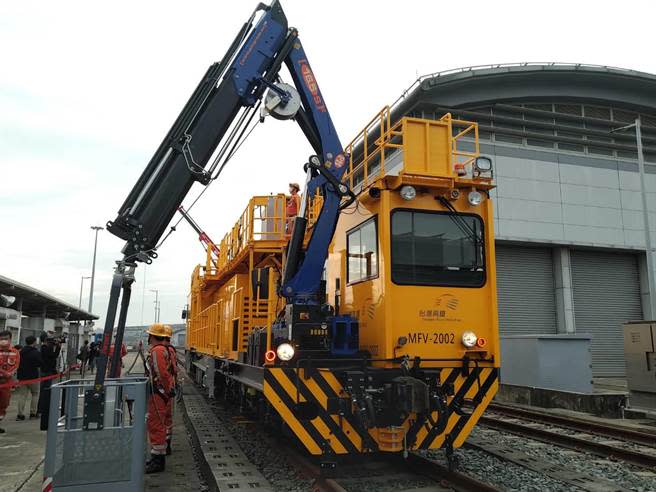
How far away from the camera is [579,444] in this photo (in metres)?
7.89

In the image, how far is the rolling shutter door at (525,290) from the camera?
21375 mm

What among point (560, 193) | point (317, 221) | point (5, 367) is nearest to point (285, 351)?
point (317, 221)

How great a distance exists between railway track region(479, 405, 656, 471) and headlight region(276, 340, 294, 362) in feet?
15.3

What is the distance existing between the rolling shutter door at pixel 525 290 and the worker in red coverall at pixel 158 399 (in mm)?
17151

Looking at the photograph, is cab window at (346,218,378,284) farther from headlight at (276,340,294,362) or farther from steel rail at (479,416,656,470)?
steel rail at (479,416,656,470)

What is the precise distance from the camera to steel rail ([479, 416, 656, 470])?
6.84m

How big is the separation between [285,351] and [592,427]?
6.41 m

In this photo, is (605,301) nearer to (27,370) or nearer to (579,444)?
(579,444)

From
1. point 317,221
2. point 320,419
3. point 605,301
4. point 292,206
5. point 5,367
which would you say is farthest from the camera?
point 605,301

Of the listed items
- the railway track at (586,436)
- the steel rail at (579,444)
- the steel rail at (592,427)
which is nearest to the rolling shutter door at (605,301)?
the steel rail at (592,427)

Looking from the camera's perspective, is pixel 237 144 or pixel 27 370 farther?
pixel 27 370

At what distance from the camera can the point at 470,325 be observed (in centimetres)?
632

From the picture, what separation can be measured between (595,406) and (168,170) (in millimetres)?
10195

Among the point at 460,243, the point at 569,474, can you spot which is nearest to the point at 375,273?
the point at 460,243
